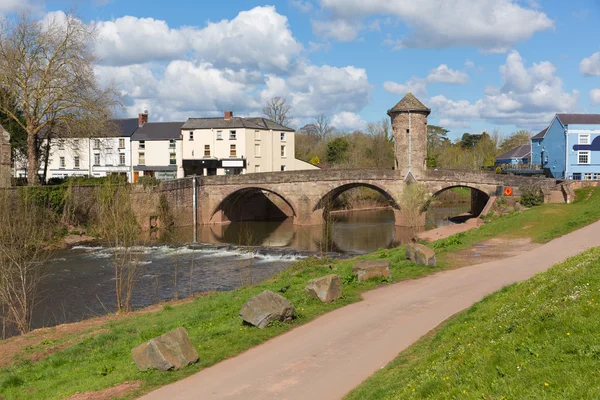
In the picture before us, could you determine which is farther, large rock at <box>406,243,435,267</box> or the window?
the window

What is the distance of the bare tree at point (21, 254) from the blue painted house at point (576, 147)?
44.0 meters

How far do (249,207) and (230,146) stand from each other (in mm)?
7895

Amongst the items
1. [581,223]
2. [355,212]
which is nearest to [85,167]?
[355,212]

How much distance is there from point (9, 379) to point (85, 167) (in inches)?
2260

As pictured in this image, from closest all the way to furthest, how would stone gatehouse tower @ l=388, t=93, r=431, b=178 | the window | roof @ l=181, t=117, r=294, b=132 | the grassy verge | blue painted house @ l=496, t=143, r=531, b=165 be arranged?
the grassy verge < stone gatehouse tower @ l=388, t=93, r=431, b=178 < the window < roof @ l=181, t=117, r=294, b=132 < blue painted house @ l=496, t=143, r=531, b=165

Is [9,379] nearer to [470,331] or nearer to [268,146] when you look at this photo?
[470,331]

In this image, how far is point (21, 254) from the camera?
24.5 m

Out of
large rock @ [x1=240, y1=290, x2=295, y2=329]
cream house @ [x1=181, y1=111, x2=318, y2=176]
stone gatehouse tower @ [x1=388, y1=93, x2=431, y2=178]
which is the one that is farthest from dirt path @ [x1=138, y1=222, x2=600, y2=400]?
cream house @ [x1=181, y1=111, x2=318, y2=176]

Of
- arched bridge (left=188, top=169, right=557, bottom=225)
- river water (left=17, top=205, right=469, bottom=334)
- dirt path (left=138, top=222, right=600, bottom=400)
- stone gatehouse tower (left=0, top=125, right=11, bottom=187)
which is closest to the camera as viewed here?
dirt path (left=138, top=222, right=600, bottom=400)

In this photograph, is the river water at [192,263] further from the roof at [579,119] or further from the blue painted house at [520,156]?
the blue painted house at [520,156]

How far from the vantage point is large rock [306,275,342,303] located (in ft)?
48.6

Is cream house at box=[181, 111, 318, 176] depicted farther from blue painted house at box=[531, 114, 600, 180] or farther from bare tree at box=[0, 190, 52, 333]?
blue painted house at box=[531, 114, 600, 180]

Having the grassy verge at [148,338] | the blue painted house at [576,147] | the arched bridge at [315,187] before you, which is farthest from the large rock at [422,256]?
the blue painted house at [576,147]

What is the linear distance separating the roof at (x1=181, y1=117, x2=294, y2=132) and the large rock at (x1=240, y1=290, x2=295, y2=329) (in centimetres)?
5031
